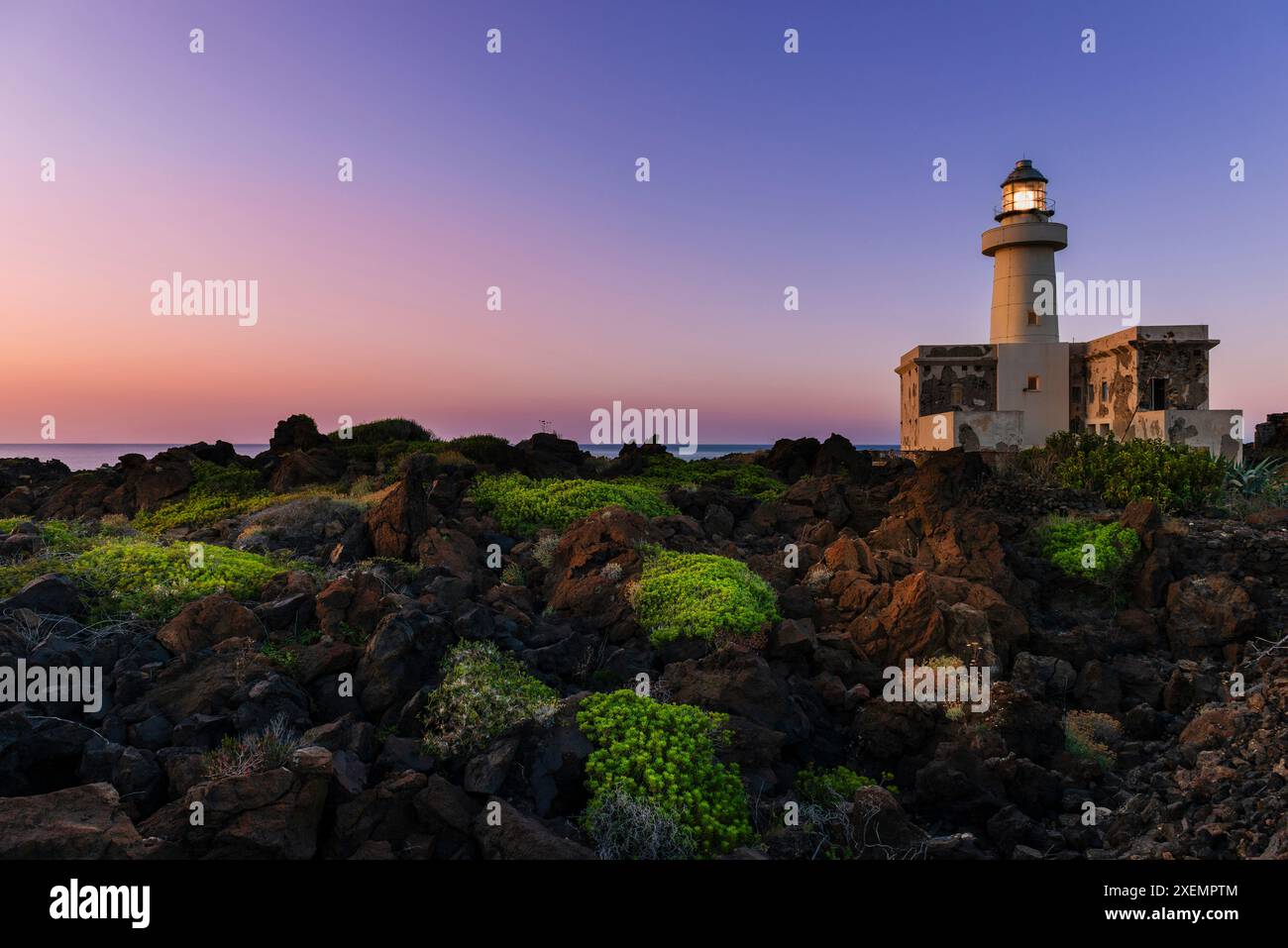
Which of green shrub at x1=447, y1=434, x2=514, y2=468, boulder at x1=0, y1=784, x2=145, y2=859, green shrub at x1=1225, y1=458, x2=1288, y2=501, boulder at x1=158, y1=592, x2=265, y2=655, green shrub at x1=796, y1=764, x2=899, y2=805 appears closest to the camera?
boulder at x1=0, y1=784, x2=145, y2=859

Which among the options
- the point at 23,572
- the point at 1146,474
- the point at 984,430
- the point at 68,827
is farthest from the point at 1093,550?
the point at 984,430

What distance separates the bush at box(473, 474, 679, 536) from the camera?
12539 mm

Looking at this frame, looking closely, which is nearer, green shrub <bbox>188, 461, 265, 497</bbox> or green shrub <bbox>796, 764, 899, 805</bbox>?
green shrub <bbox>796, 764, 899, 805</bbox>

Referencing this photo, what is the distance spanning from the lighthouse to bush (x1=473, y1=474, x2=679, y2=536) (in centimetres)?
2386

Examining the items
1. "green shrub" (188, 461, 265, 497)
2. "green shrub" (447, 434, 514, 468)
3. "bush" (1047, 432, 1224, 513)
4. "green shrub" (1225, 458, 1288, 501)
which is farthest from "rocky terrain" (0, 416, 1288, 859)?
"green shrub" (447, 434, 514, 468)

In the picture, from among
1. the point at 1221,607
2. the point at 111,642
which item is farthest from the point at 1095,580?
the point at 111,642

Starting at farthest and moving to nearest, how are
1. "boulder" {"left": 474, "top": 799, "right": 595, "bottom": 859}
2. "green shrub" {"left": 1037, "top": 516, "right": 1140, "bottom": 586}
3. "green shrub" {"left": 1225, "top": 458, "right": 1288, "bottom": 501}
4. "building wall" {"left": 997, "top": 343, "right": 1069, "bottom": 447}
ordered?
1. "building wall" {"left": 997, "top": 343, "right": 1069, "bottom": 447}
2. "green shrub" {"left": 1225, "top": 458, "right": 1288, "bottom": 501}
3. "green shrub" {"left": 1037, "top": 516, "right": 1140, "bottom": 586}
4. "boulder" {"left": 474, "top": 799, "right": 595, "bottom": 859}

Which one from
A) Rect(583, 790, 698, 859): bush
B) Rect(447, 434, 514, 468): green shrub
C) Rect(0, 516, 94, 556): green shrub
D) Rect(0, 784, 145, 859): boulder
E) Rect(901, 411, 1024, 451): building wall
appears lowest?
Rect(583, 790, 698, 859): bush

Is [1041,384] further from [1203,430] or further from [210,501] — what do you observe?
[210,501]

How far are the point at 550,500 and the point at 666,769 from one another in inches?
312

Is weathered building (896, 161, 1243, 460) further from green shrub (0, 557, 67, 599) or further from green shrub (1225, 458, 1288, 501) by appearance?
green shrub (0, 557, 67, 599)

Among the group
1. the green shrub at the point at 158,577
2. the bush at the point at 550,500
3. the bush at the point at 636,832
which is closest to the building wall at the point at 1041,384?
the bush at the point at 550,500

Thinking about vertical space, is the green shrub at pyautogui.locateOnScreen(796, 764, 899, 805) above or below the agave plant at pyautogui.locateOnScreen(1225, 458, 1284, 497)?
below

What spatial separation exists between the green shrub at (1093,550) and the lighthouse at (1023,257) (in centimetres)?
2291
